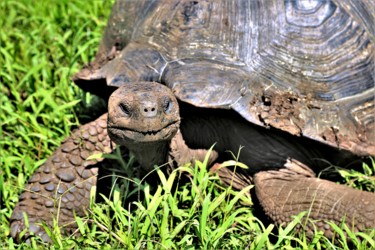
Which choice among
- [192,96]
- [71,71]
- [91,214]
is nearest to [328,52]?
[192,96]

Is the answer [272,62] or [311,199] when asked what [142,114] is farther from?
[311,199]

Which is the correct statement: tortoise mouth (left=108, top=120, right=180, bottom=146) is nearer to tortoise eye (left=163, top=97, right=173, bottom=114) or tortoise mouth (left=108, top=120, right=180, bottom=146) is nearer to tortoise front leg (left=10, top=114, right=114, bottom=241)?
tortoise eye (left=163, top=97, right=173, bottom=114)

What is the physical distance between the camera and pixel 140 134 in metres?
3.84

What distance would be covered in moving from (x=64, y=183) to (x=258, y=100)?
1.38 meters

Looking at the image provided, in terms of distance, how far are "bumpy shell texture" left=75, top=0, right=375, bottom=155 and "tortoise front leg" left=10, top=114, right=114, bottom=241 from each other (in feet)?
1.48

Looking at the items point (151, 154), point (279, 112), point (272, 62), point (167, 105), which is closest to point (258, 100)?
point (279, 112)

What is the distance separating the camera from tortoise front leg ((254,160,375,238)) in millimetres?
4062

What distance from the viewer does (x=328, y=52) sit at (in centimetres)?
452

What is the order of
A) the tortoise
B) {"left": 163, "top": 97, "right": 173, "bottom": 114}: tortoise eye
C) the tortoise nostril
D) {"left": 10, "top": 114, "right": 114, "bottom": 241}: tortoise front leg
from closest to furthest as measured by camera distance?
the tortoise nostril
{"left": 163, "top": 97, "right": 173, "bottom": 114}: tortoise eye
the tortoise
{"left": 10, "top": 114, "right": 114, "bottom": 241}: tortoise front leg

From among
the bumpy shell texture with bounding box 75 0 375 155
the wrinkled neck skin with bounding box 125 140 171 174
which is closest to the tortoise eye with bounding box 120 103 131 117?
the wrinkled neck skin with bounding box 125 140 171 174

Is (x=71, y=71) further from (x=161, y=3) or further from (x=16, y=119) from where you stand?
Result: (x=161, y=3)

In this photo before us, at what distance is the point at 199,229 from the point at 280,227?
0.52 m

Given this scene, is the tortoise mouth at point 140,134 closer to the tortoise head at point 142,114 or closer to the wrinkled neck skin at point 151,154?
the tortoise head at point 142,114

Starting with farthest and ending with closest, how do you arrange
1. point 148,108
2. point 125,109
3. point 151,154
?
point 151,154, point 125,109, point 148,108
